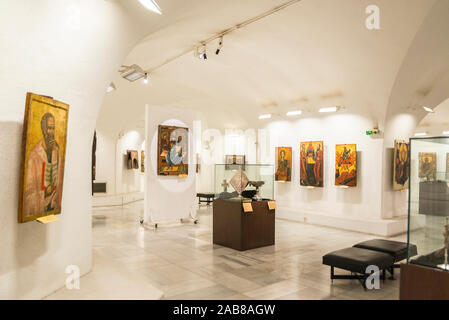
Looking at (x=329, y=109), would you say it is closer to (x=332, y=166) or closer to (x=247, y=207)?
(x=332, y=166)

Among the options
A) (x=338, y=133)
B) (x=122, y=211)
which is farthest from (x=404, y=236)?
(x=122, y=211)

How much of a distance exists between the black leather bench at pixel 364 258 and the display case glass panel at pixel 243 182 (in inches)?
108

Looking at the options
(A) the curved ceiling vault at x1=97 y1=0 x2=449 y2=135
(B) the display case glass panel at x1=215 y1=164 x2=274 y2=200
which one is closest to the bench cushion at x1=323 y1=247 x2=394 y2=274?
(B) the display case glass panel at x1=215 y1=164 x2=274 y2=200

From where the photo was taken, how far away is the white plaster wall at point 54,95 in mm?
3305

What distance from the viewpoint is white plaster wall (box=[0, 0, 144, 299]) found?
3.30 meters

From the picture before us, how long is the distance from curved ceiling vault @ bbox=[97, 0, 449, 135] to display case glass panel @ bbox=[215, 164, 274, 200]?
3345mm

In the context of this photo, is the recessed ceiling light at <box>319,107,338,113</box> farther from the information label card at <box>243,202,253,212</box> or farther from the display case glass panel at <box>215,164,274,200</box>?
the information label card at <box>243,202,253,212</box>

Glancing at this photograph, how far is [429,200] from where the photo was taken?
3.58 meters

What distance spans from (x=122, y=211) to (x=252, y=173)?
7729mm

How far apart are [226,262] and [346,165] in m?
5.84

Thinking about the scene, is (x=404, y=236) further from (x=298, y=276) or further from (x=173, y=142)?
(x=173, y=142)

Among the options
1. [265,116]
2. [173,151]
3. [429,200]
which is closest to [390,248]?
[429,200]

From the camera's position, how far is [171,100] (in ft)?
49.2

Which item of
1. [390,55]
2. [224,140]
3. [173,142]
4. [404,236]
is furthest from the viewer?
[224,140]
